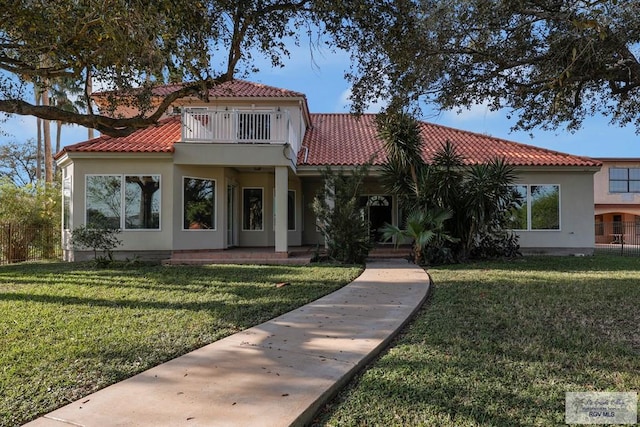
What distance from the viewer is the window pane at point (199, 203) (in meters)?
14.1

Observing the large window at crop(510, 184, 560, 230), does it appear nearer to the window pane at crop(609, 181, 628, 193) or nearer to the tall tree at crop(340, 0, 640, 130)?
the tall tree at crop(340, 0, 640, 130)

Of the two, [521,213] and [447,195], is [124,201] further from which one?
[521,213]

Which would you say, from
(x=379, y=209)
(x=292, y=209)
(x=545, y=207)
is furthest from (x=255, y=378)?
(x=545, y=207)

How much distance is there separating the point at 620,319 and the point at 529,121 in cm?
585

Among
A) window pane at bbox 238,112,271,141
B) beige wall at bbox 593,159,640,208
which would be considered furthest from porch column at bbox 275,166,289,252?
beige wall at bbox 593,159,640,208

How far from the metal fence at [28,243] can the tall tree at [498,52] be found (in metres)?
13.5

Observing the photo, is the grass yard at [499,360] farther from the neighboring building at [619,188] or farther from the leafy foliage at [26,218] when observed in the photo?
the neighboring building at [619,188]

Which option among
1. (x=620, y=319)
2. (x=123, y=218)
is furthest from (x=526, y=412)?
(x=123, y=218)

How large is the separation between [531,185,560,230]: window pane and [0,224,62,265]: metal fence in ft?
61.0

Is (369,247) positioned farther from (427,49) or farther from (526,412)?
(526,412)

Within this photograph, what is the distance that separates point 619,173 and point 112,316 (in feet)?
126

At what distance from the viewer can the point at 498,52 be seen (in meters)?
8.23

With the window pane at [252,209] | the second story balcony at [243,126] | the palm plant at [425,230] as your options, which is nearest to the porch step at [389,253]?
the palm plant at [425,230]

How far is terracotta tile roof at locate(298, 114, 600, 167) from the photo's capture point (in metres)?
15.6
